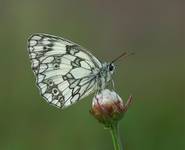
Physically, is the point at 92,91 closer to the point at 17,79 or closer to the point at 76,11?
the point at 17,79

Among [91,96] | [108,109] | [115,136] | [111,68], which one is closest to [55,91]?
[111,68]

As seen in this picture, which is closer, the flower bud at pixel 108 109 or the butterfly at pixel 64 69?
the flower bud at pixel 108 109

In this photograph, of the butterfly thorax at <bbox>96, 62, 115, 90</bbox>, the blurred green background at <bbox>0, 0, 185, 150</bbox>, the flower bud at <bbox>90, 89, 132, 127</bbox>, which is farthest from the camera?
the blurred green background at <bbox>0, 0, 185, 150</bbox>

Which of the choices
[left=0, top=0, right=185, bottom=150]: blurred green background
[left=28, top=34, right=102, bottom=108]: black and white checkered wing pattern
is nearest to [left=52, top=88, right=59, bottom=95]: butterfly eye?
[left=28, top=34, right=102, bottom=108]: black and white checkered wing pattern

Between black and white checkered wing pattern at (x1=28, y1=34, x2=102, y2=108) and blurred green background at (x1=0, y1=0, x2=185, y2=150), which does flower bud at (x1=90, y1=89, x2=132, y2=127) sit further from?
blurred green background at (x1=0, y1=0, x2=185, y2=150)

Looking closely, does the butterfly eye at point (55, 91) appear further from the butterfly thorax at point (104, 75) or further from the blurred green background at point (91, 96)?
the blurred green background at point (91, 96)

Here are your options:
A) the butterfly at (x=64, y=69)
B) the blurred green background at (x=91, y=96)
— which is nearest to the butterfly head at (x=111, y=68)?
the butterfly at (x=64, y=69)
